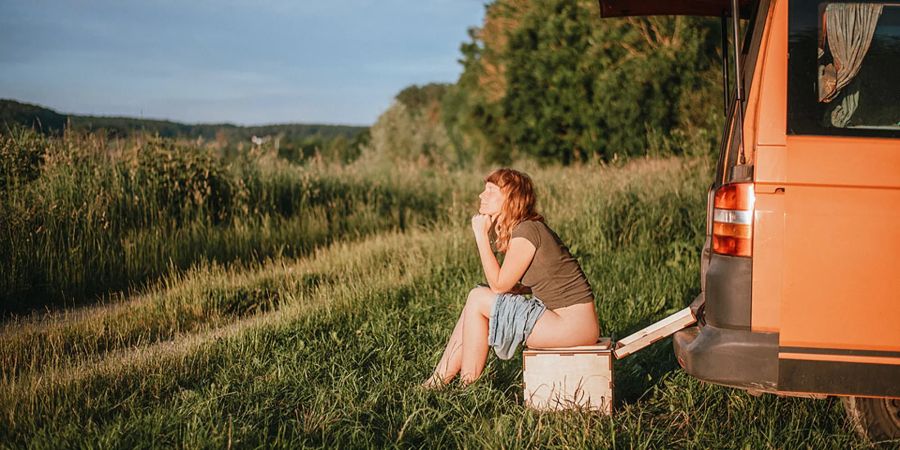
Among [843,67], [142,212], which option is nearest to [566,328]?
[843,67]

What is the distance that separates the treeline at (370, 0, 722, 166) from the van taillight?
10.8 m

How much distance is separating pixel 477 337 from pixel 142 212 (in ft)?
19.0

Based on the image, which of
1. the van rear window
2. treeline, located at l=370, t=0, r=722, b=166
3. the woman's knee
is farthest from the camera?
treeline, located at l=370, t=0, r=722, b=166

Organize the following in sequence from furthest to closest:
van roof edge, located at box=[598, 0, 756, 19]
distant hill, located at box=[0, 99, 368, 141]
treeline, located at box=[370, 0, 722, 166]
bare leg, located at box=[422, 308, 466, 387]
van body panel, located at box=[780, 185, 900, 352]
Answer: treeline, located at box=[370, 0, 722, 166], distant hill, located at box=[0, 99, 368, 141], van roof edge, located at box=[598, 0, 756, 19], bare leg, located at box=[422, 308, 466, 387], van body panel, located at box=[780, 185, 900, 352]

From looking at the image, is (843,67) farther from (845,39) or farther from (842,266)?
(842,266)

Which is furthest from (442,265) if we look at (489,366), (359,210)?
(359,210)

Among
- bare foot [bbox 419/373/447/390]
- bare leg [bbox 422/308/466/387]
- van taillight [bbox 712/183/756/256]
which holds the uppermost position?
van taillight [bbox 712/183/756/256]

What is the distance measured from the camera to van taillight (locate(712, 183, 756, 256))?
3115mm

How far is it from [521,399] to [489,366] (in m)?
0.32

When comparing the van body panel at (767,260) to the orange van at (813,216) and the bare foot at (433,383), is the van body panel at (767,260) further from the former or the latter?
the bare foot at (433,383)

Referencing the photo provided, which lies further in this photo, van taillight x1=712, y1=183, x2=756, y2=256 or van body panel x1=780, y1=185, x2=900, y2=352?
van taillight x1=712, y1=183, x2=756, y2=256

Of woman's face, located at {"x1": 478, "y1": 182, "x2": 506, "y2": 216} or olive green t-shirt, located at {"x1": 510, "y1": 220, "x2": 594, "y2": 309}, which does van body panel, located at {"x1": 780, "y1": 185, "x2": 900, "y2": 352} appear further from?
woman's face, located at {"x1": 478, "y1": 182, "x2": 506, "y2": 216}

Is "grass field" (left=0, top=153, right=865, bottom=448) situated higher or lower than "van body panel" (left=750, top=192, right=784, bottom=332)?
lower

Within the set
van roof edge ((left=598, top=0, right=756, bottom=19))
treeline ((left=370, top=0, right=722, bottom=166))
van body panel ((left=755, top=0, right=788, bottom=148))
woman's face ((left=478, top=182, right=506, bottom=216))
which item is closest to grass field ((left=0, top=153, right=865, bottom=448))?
woman's face ((left=478, top=182, right=506, bottom=216))
